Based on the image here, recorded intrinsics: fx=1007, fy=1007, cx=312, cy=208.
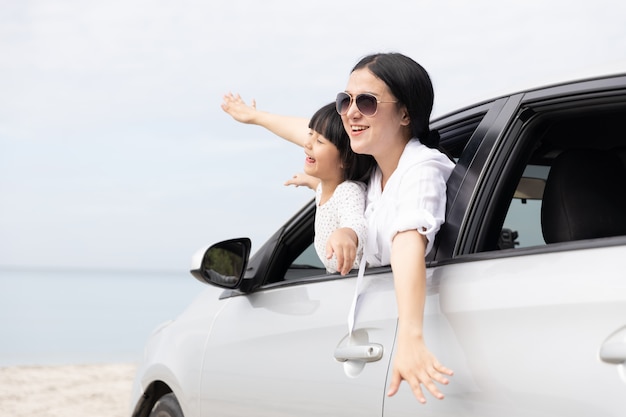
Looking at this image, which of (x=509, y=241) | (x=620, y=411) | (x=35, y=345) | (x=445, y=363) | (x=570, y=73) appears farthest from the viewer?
(x=35, y=345)

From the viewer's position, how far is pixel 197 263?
10.9ft

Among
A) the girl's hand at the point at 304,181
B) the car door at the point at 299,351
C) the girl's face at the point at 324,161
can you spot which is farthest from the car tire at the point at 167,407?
the girl's face at the point at 324,161

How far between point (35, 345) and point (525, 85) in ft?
55.5

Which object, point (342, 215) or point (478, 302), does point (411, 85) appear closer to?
point (342, 215)

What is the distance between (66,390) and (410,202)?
780cm

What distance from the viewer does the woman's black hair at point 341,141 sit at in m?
3.12

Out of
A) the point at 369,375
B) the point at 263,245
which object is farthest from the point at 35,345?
the point at 369,375

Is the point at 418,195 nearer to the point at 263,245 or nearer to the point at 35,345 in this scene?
the point at 263,245

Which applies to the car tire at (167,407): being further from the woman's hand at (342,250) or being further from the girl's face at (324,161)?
the woman's hand at (342,250)

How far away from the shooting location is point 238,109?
154 inches

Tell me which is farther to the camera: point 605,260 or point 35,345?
point 35,345

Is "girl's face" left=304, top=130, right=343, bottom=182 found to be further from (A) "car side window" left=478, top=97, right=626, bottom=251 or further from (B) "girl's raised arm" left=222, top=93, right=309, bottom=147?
(A) "car side window" left=478, top=97, right=626, bottom=251

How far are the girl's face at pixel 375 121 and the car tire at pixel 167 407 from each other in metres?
1.40

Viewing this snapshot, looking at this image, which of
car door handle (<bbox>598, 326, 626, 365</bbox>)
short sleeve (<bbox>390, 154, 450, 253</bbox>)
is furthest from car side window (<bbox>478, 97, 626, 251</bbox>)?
car door handle (<bbox>598, 326, 626, 365</bbox>)
